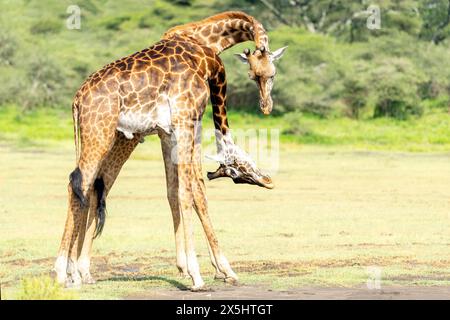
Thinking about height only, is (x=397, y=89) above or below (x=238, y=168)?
below

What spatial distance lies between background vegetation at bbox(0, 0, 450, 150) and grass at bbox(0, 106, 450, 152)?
0.07 meters

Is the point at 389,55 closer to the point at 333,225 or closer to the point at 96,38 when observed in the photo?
the point at 96,38

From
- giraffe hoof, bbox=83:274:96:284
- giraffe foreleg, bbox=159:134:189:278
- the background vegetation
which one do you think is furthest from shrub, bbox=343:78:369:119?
giraffe hoof, bbox=83:274:96:284

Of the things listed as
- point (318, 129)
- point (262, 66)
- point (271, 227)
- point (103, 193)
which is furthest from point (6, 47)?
point (262, 66)

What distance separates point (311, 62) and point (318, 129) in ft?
24.8

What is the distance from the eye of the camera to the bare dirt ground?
8.99 metres

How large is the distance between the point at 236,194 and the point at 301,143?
492 inches

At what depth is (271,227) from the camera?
15438mm

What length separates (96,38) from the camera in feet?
172

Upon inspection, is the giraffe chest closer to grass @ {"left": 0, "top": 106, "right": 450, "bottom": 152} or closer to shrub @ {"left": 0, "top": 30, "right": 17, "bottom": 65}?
grass @ {"left": 0, "top": 106, "right": 450, "bottom": 152}

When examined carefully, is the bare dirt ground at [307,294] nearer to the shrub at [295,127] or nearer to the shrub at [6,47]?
the shrub at [295,127]

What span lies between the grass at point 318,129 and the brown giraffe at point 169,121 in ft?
71.0

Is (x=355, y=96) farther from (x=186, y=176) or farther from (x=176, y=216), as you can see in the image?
(x=186, y=176)

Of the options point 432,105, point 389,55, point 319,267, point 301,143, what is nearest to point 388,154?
point 301,143
